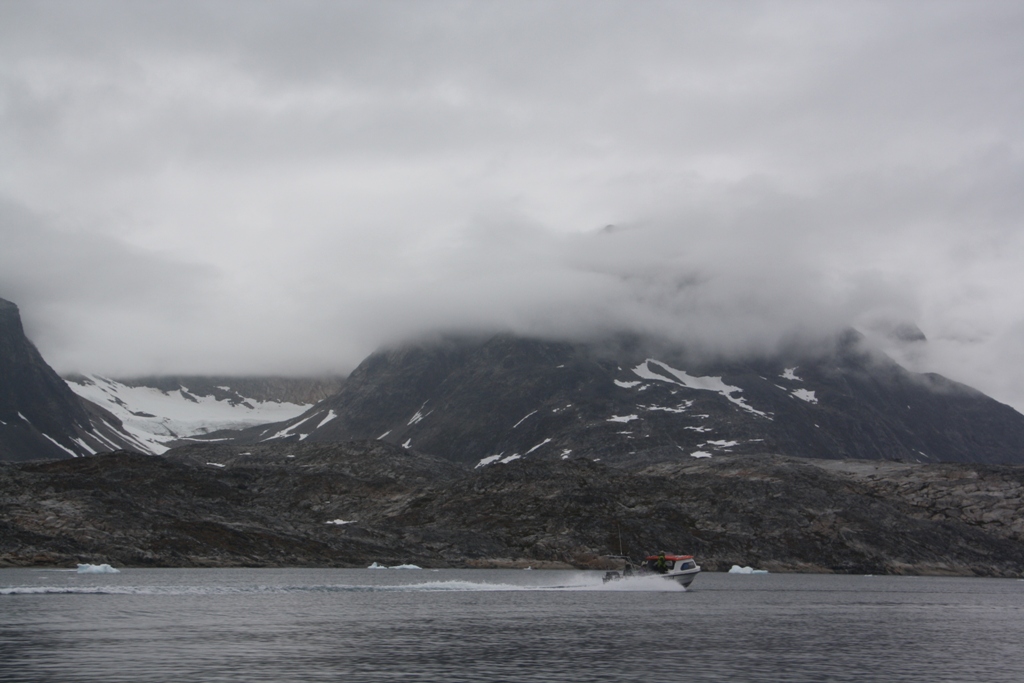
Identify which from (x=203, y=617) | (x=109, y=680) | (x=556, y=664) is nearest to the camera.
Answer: (x=109, y=680)

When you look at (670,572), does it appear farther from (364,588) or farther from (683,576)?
(364,588)

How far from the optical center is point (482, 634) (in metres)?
82.1

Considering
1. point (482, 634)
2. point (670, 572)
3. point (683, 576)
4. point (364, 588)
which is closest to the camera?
point (482, 634)

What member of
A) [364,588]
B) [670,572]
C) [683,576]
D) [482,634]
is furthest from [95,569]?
[482,634]

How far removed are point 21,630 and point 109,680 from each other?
29920 mm

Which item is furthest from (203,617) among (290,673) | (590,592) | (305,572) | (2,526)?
(2,526)

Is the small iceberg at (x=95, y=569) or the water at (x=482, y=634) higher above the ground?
the water at (x=482, y=634)

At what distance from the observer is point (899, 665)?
6738 cm

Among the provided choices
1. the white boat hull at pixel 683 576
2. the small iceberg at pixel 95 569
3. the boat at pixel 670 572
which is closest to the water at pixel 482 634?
the white boat hull at pixel 683 576

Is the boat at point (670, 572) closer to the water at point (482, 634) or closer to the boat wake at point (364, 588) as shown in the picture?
the boat wake at point (364, 588)

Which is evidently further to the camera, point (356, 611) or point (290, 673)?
point (356, 611)

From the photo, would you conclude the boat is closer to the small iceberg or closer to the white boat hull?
the white boat hull

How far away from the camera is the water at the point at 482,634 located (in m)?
60.4

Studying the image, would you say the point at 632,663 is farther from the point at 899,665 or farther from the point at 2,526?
the point at 2,526
